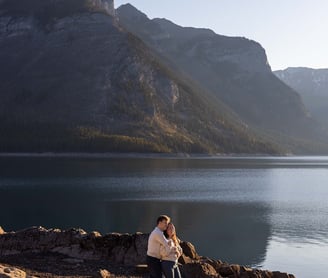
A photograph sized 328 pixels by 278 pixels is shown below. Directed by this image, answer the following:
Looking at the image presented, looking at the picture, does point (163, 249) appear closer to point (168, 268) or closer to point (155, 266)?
point (168, 268)

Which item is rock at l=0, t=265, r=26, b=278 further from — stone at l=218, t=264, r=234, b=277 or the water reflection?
the water reflection

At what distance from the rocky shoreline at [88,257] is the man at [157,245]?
13.4 feet

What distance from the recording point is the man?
709 inches

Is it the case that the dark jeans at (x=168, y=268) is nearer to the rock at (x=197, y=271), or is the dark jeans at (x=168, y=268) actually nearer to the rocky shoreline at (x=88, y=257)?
the rocky shoreline at (x=88, y=257)

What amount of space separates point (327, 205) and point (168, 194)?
84.1ft

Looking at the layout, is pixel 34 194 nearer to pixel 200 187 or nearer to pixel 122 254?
pixel 200 187

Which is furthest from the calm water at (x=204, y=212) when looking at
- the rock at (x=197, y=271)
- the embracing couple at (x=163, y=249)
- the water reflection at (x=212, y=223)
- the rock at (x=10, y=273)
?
the rock at (x=10, y=273)

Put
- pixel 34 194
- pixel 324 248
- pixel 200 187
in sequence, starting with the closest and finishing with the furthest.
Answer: pixel 324 248
pixel 34 194
pixel 200 187

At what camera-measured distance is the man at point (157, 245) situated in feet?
59.1

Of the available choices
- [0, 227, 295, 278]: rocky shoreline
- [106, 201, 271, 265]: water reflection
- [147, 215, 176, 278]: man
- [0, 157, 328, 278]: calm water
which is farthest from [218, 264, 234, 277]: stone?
[106, 201, 271, 265]: water reflection

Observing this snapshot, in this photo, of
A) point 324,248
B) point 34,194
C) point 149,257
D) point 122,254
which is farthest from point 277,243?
point 34,194

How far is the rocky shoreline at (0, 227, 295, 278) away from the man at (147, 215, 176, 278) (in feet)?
13.4

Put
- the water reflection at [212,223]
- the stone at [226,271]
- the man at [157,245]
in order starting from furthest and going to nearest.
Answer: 1. the water reflection at [212,223]
2. the stone at [226,271]
3. the man at [157,245]

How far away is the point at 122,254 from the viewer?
87.6 ft
